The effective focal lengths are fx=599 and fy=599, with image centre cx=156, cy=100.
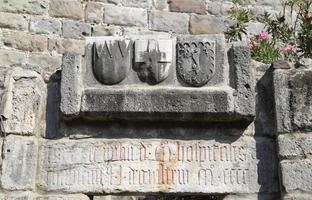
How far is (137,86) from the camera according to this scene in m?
3.52

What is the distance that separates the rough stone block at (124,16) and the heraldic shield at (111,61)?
292 cm

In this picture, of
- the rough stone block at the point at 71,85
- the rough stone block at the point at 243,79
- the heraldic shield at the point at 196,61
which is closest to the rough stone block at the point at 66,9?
the rough stone block at the point at 71,85

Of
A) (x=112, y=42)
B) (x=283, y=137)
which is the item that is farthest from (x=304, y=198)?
(x=112, y=42)

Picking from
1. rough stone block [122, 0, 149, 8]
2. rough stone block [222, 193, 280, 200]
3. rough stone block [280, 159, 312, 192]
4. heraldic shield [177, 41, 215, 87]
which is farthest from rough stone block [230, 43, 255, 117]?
rough stone block [122, 0, 149, 8]

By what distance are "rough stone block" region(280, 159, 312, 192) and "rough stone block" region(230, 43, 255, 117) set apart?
0.36m

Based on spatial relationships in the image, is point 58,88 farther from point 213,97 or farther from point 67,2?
point 67,2

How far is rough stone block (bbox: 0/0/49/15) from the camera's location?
6223 millimetres

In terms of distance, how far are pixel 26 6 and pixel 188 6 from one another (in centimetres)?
180

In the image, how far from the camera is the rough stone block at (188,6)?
264 inches

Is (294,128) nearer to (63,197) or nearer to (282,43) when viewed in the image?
(63,197)

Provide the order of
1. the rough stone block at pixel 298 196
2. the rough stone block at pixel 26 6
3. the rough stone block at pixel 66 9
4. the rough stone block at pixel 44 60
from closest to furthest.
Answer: the rough stone block at pixel 298 196 → the rough stone block at pixel 44 60 → the rough stone block at pixel 26 6 → the rough stone block at pixel 66 9

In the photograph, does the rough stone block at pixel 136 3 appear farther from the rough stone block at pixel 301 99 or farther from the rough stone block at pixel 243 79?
the rough stone block at pixel 301 99

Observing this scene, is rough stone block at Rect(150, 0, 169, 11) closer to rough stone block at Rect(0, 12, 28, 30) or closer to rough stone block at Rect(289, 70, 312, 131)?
rough stone block at Rect(0, 12, 28, 30)

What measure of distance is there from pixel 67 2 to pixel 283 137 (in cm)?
364
